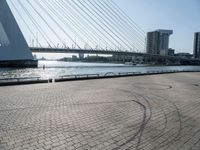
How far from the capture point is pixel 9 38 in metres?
51.0

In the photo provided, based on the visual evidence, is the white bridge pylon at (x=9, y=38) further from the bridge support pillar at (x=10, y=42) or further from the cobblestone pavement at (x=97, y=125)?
the cobblestone pavement at (x=97, y=125)

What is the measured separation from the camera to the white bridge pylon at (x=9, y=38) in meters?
49.4

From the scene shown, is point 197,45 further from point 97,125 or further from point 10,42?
point 97,125

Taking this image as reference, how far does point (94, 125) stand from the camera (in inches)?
227

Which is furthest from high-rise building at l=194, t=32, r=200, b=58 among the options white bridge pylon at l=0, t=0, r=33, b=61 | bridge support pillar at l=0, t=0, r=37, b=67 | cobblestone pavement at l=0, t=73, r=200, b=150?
cobblestone pavement at l=0, t=73, r=200, b=150

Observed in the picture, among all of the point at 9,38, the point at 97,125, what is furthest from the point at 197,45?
the point at 97,125

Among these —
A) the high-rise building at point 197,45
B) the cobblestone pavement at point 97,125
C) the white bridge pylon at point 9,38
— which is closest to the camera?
the cobblestone pavement at point 97,125

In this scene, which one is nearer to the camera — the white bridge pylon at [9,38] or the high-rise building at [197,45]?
the white bridge pylon at [9,38]

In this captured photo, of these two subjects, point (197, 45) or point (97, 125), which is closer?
point (97, 125)

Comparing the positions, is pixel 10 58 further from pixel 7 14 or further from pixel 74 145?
pixel 74 145

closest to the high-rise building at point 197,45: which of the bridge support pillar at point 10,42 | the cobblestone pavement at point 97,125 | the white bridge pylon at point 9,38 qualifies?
the bridge support pillar at point 10,42

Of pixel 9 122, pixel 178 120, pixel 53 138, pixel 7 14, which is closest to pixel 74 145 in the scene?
pixel 53 138

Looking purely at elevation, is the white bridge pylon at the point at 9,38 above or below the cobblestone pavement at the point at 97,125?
above

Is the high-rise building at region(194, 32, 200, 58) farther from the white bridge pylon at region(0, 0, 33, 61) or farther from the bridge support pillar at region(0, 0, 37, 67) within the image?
the white bridge pylon at region(0, 0, 33, 61)
